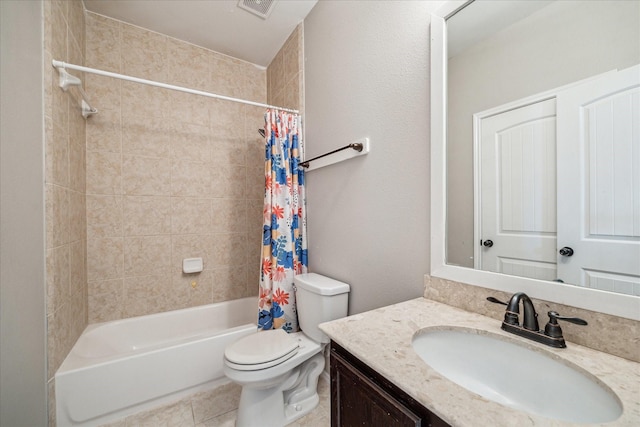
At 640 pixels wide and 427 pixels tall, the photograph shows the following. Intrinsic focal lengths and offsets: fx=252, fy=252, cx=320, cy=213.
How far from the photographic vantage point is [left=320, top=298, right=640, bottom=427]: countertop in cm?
43

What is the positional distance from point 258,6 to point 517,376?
2.40m

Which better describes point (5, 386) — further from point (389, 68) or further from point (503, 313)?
point (389, 68)

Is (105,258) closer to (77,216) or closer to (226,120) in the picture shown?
(77,216)

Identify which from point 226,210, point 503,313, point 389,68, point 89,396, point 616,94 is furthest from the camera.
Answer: point 226,210

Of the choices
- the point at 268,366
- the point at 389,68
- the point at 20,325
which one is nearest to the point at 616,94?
the point at 389,68

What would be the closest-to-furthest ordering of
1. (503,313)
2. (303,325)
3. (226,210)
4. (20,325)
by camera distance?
(503,313)
(20,325)
(303,325)
(226,210)

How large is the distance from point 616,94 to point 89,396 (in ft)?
8.00

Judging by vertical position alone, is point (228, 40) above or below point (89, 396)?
above

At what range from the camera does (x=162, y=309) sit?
206cm

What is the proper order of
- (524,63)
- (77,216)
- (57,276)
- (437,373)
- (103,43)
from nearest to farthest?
(437,373), (524,63), (57,276), (77,216), (103,43)

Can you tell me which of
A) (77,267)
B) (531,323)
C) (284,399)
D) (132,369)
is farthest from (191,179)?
(531,323)

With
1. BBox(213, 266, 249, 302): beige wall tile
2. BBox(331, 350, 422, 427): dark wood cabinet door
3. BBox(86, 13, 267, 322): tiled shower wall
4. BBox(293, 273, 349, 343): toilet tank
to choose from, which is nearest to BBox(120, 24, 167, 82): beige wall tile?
BBox(86, 13, 267, 322): tiled shower wall

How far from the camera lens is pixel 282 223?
180 cm

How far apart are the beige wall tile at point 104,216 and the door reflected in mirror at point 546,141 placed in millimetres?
2237
